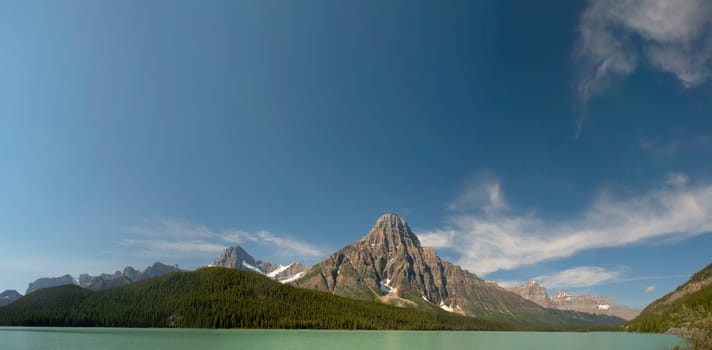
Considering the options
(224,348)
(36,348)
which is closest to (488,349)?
(224,348)

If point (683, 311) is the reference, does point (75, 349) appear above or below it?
below

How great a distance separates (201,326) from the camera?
196875 millimetres

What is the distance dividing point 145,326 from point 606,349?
206m

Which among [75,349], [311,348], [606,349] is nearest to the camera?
[75,349]

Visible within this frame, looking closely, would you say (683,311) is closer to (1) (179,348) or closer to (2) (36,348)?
(1) (179,348)

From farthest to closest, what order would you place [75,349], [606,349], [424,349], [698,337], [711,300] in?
[711,300], [606,349], [424,349], [75,349], [698,337]

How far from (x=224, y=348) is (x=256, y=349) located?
22.7 ft

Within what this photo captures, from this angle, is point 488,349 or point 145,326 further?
point 145,326

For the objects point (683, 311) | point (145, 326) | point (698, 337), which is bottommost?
point (145, 326)

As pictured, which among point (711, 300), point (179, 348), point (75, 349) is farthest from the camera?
point (711, 300)

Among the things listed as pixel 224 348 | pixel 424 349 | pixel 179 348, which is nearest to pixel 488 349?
pixel 424 349

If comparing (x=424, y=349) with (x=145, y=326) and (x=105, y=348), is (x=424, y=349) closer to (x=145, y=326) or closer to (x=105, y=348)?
(x=105, y=348)

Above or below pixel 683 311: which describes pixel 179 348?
below

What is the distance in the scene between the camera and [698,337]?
129 feet
